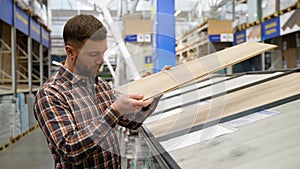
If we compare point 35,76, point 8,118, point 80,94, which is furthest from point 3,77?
point 80,94

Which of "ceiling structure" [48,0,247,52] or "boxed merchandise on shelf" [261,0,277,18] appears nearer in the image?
"boxed merchandise on shelf" [261,0,277,18]

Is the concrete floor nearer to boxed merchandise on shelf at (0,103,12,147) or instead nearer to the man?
boxed merchandise on shelf at (0,103,12,147)

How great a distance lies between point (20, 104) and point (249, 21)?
5.62m

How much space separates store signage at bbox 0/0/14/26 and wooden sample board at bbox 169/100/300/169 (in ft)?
18.0

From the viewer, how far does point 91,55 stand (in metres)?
1.25

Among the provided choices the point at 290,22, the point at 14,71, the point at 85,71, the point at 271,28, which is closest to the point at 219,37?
the point at 271,28

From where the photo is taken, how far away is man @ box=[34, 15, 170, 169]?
3.71 ft

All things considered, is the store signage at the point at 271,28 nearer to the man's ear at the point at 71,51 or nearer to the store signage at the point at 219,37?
the store signage at the point at 219,37

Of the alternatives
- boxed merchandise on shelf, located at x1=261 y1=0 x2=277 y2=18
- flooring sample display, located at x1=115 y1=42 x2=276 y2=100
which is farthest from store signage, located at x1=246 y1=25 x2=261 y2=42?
flooring sample display, located at x1=115 y1=42 x2=276 y2=100

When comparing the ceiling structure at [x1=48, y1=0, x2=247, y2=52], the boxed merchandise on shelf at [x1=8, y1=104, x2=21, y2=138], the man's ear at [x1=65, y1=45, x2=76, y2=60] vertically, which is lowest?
the boxed merchandise on shelf at [x1=8, y1=104, x2=21, y2=138]

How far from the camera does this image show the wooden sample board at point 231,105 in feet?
5.09

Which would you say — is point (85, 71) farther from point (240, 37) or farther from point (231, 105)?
point (240, 37)

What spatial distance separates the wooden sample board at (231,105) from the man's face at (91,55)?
476mm

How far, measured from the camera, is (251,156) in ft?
3.25
